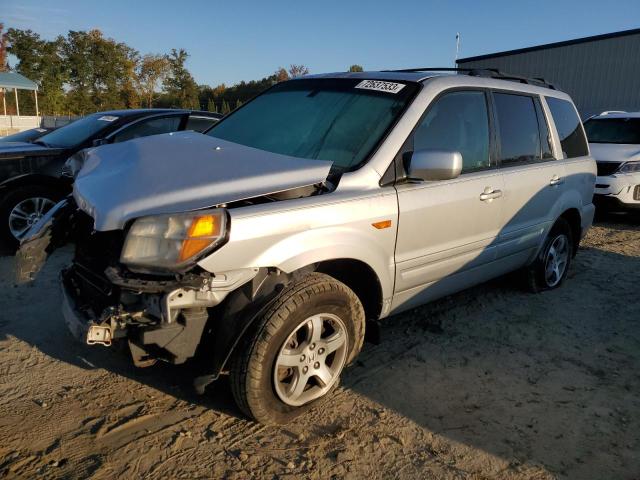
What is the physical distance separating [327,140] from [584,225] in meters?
3.19

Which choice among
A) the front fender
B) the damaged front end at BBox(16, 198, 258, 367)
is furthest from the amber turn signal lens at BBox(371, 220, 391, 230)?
the damaged front end at BBox(16, 198, 258, 367)

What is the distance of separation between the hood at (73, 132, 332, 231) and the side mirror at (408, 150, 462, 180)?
537mm

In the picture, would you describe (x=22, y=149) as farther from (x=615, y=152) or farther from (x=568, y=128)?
(x=615, y=152)

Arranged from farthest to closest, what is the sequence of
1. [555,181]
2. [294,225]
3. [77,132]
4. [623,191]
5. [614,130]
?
1. [614,130]
2. [623,191]
3. [77,132]
4. [555,181]
5. [294,225]

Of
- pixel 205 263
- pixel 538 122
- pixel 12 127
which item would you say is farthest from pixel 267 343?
pixel 12 127

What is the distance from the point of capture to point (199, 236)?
2.24 metres

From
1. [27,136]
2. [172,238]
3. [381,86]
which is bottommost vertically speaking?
[172,238]

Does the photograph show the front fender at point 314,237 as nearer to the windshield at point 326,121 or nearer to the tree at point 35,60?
the windshield at point 326,121

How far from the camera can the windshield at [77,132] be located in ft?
19.7

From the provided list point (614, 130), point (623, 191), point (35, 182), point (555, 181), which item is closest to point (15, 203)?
point (35, 182)

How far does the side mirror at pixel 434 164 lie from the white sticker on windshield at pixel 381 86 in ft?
1.93

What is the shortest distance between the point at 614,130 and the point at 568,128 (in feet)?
18.0

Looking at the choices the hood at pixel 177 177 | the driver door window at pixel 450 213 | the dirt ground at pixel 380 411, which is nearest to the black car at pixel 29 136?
the dirt ground at pixel 380 411

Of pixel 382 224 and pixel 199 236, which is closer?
pixel 199 236
